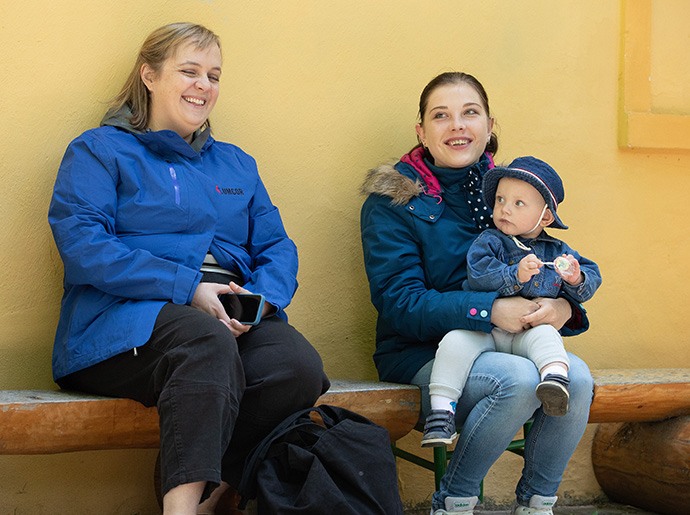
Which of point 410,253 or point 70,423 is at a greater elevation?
point 410,253

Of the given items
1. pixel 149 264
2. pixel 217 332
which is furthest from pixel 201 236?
pixel 217 332

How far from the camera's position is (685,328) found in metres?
3.83

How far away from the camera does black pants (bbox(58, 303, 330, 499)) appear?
1950mm

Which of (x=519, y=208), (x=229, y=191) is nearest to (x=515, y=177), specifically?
(x=519, y=208)

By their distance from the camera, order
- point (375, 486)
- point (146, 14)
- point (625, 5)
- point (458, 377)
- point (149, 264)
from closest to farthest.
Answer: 1. point (375, 486)
2. point (149, 264)
3. point (458, 377)
4. point (146, 14)
5. point (625, 5)

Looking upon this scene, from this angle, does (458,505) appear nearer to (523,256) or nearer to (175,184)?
(523,256)

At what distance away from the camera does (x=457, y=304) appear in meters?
2.58

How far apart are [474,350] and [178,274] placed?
1.02 m

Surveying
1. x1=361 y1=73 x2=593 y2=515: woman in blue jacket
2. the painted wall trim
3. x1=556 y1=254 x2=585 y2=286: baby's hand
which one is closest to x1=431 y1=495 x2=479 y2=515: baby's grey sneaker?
x1=361 y1=73 x2=593 y2=515: woman in blue jacket

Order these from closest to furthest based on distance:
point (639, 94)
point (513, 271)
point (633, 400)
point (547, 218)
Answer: point (513, 271)
point (547, 218)
point (633, 400)
point (639, 94)

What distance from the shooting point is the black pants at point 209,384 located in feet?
6.40

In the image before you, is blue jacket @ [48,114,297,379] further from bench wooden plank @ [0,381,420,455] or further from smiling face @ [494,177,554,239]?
smiling face @ [494,177,554,239]

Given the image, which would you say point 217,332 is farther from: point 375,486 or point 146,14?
point 146,14

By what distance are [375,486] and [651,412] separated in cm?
151
